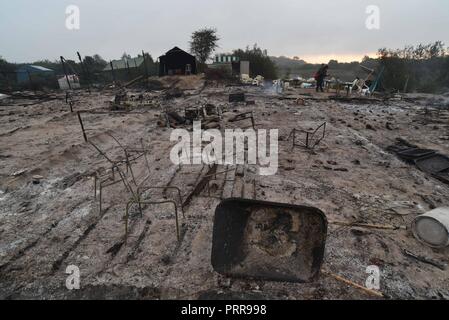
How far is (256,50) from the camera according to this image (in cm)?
3575

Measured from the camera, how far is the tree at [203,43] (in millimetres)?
37844

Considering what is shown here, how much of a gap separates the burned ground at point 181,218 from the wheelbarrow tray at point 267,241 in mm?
175

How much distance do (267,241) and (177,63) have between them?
2938 centimetres

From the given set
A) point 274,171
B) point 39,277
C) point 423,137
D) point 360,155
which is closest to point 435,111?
point 423,137

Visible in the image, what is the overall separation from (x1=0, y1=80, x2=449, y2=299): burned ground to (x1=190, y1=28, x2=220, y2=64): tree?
34262 millimetres

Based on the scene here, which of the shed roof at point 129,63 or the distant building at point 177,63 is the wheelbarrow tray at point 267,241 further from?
the shed roof at point 129,63

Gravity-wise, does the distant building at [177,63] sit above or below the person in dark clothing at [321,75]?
above

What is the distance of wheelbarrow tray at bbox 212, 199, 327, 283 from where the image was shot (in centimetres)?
269

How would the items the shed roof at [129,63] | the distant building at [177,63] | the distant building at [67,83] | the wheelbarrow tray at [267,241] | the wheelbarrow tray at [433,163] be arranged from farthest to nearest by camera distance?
the shed roof at [129,63] < the distant building at [177,63] < the distant building at [67,83] < the wheelbarrow tray at [433,163] < the wheelbarrow tray at [267,241]

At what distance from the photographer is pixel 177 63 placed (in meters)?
28.9

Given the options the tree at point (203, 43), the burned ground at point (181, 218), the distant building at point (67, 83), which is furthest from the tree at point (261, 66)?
the burned ground at point (181, 218)

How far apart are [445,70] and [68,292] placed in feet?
100

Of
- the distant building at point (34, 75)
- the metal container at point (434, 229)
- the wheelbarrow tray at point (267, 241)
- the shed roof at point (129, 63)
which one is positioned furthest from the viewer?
the shed roof at point (129, 63)

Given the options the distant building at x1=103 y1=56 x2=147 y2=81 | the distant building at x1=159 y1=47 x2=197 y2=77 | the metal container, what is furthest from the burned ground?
the distant building at x1=103 y1=56 x2=147 y2=81
